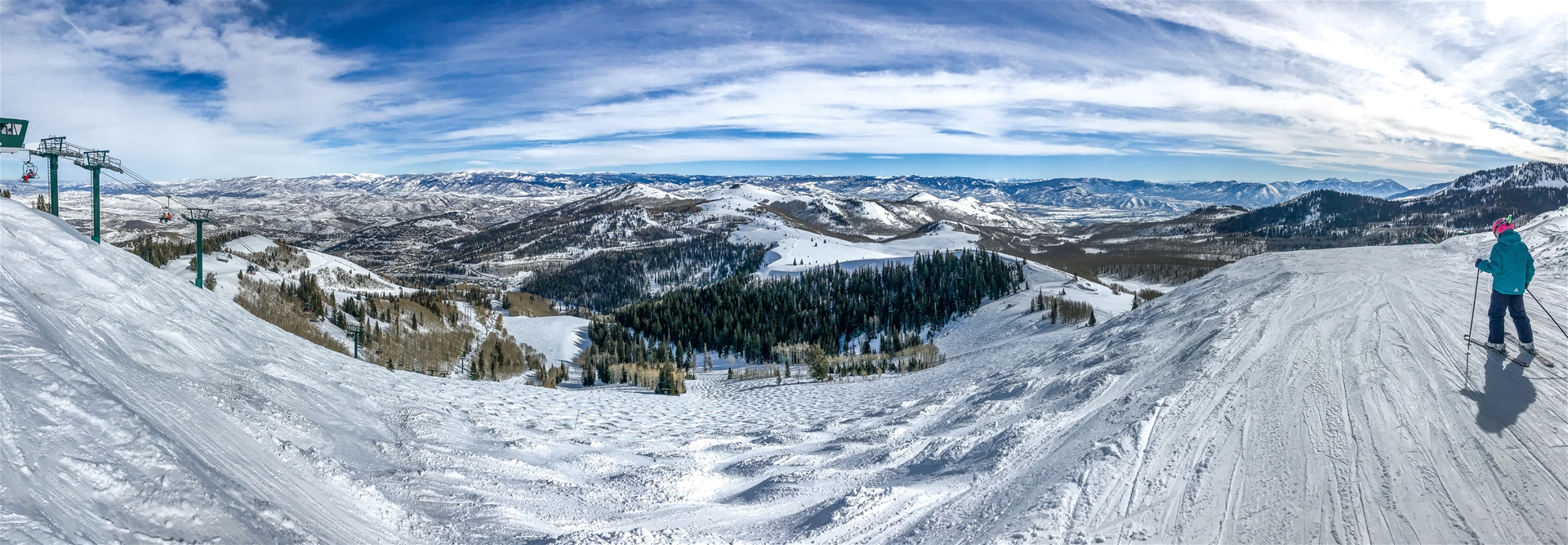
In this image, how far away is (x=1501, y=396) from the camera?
7371 millimetres

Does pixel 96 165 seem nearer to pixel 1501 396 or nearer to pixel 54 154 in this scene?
pixel 54 154

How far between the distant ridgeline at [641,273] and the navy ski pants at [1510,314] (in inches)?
4920

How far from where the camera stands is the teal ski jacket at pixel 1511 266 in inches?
340

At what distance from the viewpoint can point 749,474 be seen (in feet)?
28.0

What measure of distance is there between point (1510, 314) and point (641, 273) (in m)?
157

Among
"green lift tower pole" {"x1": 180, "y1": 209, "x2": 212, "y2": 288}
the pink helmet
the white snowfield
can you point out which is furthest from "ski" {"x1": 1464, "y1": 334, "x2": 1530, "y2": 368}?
"green lift tower pole" {"x1": 180, "y1": 209, "x2": 212, "y2": 288}

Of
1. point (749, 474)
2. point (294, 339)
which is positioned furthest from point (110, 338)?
point (749, 474)

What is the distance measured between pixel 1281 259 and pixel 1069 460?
70.1 ft

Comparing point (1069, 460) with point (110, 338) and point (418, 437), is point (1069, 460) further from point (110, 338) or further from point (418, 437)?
point (110, 338)

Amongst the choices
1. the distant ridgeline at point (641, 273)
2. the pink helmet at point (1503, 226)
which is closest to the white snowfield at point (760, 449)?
the pink helmet at point (1503, 226)

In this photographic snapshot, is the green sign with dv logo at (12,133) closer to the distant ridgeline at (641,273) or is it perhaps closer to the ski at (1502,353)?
the ski at (1502,353)

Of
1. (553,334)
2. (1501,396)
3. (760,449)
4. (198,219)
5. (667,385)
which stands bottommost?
(553,334)

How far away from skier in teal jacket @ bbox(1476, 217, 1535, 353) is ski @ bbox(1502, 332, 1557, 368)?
0.22 ft

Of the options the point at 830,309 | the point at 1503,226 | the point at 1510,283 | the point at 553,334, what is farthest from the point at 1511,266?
the point at 830,309
